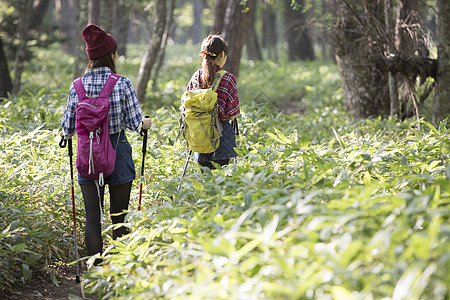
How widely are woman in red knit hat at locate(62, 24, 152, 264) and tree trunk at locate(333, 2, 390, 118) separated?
5.17 metres

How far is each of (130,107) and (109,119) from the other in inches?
8.2

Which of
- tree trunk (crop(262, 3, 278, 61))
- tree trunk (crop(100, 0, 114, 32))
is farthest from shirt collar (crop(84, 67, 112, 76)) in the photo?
tree trunk (crop(262, 3, 278, 61))

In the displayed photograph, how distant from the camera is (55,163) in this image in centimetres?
584

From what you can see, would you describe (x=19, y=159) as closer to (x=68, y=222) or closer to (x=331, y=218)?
(x=68, y=222)

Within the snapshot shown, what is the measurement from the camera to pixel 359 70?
8.35m

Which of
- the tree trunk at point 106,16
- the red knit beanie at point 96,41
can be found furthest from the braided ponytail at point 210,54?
the tree trunk at point 106,16

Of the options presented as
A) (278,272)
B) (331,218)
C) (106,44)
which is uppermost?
(106,44)

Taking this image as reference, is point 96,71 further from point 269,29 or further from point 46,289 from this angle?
point 269,29

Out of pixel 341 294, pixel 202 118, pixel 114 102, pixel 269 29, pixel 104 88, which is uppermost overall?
pixel 269 29

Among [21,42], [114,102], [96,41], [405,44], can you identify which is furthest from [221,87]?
[21,42]

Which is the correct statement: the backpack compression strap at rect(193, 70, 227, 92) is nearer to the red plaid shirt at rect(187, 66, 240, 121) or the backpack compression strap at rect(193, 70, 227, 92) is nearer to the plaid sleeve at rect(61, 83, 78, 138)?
the red plaid shirt at rect(187, 66, 240, 121)

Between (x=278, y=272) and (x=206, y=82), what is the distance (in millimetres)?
2595

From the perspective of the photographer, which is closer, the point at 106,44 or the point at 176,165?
the point at 106,44

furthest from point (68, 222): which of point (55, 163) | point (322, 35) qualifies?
point (322, 35)
